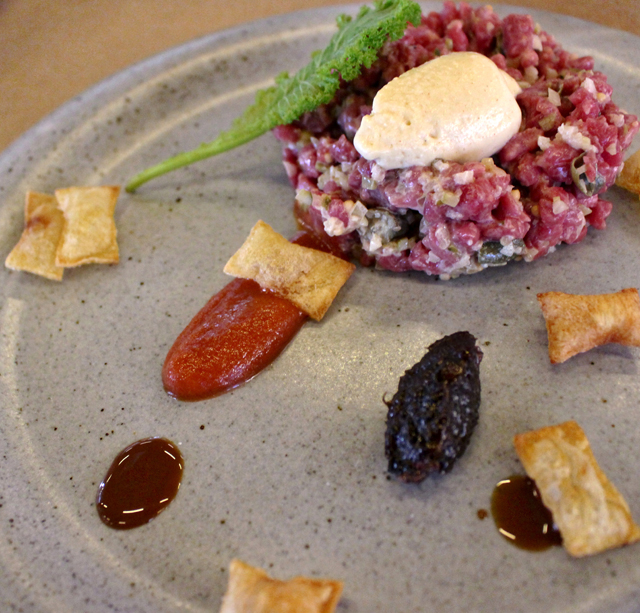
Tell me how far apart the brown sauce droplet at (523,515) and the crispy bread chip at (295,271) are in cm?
108

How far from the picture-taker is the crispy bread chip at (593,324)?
2.10 m

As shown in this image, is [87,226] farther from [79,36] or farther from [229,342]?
[79,36]

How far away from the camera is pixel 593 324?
2109 millimetres

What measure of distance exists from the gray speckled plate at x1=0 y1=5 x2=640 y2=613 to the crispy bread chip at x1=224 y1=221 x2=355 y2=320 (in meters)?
0.13

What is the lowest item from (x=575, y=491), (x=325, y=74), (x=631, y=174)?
(x=575, y=491)

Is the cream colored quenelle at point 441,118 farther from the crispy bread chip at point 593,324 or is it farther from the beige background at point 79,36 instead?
the beige background at point 79,36

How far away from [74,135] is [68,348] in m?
1.50

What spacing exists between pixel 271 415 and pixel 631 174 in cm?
210

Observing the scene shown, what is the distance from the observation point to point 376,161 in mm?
2305

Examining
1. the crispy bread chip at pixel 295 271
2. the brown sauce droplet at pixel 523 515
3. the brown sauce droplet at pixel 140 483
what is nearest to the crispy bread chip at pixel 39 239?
the crispy bread chip at pixel 295 271

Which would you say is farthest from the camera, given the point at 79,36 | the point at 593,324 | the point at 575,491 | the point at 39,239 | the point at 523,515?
the point at 79,36

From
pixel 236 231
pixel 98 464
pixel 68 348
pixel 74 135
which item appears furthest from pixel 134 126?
pixel 98 464

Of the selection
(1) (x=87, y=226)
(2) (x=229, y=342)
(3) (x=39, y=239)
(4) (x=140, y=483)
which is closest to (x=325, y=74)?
(2) (x=229, y=342)

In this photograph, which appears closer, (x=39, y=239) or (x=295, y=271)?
(x=295, y=271)
